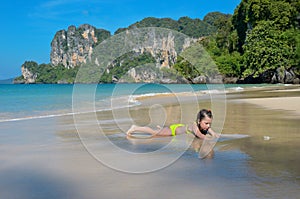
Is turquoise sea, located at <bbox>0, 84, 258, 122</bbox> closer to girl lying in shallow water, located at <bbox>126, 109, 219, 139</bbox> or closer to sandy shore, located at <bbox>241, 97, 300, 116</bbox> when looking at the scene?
girl lying in shallow water, located at <bbox>126, 109, 219, 139</bbox>

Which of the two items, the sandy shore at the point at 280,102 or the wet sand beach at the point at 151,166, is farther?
the sandy shore at the point at 280,102

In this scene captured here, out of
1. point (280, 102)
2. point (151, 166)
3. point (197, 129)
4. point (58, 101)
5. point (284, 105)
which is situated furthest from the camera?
point (58, 101)

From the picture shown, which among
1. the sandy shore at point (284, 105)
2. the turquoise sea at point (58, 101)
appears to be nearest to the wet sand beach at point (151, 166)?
the sandy shore at point (284, 105)

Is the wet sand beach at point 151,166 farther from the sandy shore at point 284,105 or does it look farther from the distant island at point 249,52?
the distant island at point 249,52

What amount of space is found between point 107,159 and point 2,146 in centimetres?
283

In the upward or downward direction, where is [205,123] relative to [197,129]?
upward

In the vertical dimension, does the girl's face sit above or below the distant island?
below

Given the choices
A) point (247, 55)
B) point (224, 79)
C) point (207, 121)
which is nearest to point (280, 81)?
point (247, 55)

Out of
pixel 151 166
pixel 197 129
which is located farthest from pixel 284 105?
pixel 151 166

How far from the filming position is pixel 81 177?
521 cm

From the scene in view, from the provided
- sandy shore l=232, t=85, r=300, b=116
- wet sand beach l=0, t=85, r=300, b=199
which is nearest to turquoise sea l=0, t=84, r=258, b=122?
sandy shore l=232, t=85, r=300, b=116

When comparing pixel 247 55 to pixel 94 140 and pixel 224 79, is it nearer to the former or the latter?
pixel 224 79

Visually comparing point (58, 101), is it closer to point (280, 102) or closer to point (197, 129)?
point (280, 102)

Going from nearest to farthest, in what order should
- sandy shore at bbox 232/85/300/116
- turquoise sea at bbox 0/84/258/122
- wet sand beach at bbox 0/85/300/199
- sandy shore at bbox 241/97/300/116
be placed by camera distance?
1. wet sand beach at bbox 0/85/300/199
2. sandy shore at bbox 241/97/300/116
3. sandy shore at bbox 232/85/300/116
4. turquoise sea at bbox 0/84/258/122
